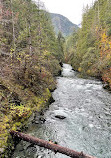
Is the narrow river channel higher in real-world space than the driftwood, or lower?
lower

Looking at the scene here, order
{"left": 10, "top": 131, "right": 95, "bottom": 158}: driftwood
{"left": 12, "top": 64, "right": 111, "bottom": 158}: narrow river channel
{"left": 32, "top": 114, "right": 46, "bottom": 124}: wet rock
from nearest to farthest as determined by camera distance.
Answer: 1. {"left": 10, "top": 131, "right": 95, "bottom": 158}: driftwood
2. {"left": 12, "top": 64, "right": 111, "bottom": 158}: narrow river channel
3. {"left": 32, "top": 114, "right": 46, "bottom": 124}: wet rock

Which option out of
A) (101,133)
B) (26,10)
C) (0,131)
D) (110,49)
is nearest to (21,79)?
(0,131)

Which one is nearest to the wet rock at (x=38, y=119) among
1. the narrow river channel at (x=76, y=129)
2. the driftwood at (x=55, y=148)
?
the narrow river channel at (x=76, y=129)

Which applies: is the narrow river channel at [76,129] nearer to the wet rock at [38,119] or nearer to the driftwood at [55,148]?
the wet rock at [38,119]

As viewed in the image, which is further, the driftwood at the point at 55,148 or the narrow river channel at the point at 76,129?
the narrow river channel at the point at 76,129

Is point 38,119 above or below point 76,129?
above

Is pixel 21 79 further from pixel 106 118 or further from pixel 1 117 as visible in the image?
pixel 106 118

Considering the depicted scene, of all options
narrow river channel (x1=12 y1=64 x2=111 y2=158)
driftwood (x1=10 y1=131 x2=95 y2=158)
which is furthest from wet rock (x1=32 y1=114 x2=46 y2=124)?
driftwood (x1=10 y1=131 x2=95 y2=158)

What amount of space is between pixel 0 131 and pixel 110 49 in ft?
73.9

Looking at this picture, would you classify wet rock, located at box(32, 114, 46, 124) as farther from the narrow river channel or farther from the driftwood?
the driftwood

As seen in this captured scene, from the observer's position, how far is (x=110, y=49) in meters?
21.6

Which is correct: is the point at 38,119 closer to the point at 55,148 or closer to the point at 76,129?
the point at 76,129

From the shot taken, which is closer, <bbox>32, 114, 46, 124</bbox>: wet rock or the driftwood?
the driftwood

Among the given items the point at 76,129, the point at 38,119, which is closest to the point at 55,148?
the point at 76,129
